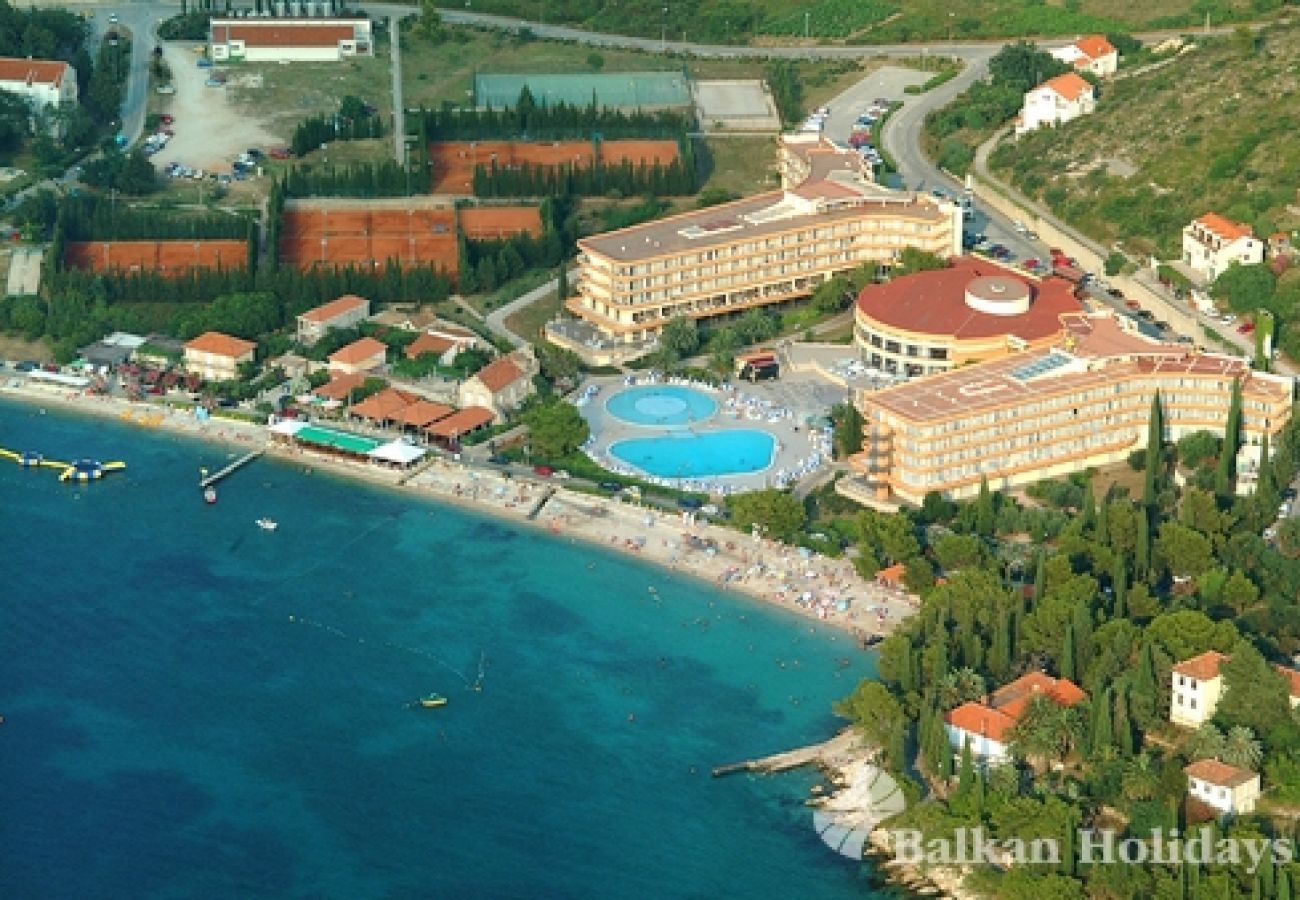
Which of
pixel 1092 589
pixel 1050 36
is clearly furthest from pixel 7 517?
pixel 1050 36

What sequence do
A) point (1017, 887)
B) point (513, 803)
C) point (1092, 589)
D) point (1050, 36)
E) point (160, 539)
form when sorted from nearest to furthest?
point (1017, 887) → point (513, 803) → point (1092, 589) → point (160, 539) → point (1050, 36)

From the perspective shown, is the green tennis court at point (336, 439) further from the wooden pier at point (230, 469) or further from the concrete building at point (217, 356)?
the concrete building at point (217, 356)

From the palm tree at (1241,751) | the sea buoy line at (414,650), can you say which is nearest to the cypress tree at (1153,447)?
the palm tree at (1241,751)

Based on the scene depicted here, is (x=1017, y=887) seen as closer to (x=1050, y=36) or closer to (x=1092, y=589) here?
(x=1092, y=589)

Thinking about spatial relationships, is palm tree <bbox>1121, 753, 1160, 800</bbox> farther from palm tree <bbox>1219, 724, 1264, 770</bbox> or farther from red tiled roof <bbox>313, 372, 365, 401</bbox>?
red tiled roof <bbox>313, 372, 365, 401</bbox>

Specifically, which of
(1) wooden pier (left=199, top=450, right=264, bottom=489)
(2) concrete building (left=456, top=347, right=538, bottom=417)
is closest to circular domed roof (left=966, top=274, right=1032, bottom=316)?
(2) concrete building (left=456, top=347, right=538, bottom=417)

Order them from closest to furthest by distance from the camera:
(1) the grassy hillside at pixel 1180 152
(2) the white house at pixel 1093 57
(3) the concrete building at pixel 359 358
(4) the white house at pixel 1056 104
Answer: (3) the concrete building at pixel 359 358, (1) the grassy hillside at pixel 1180 152, (4) the white house at pixel 1056 104, (2) the white house at pixel 1093 57

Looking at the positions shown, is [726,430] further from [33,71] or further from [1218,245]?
[33,71]
